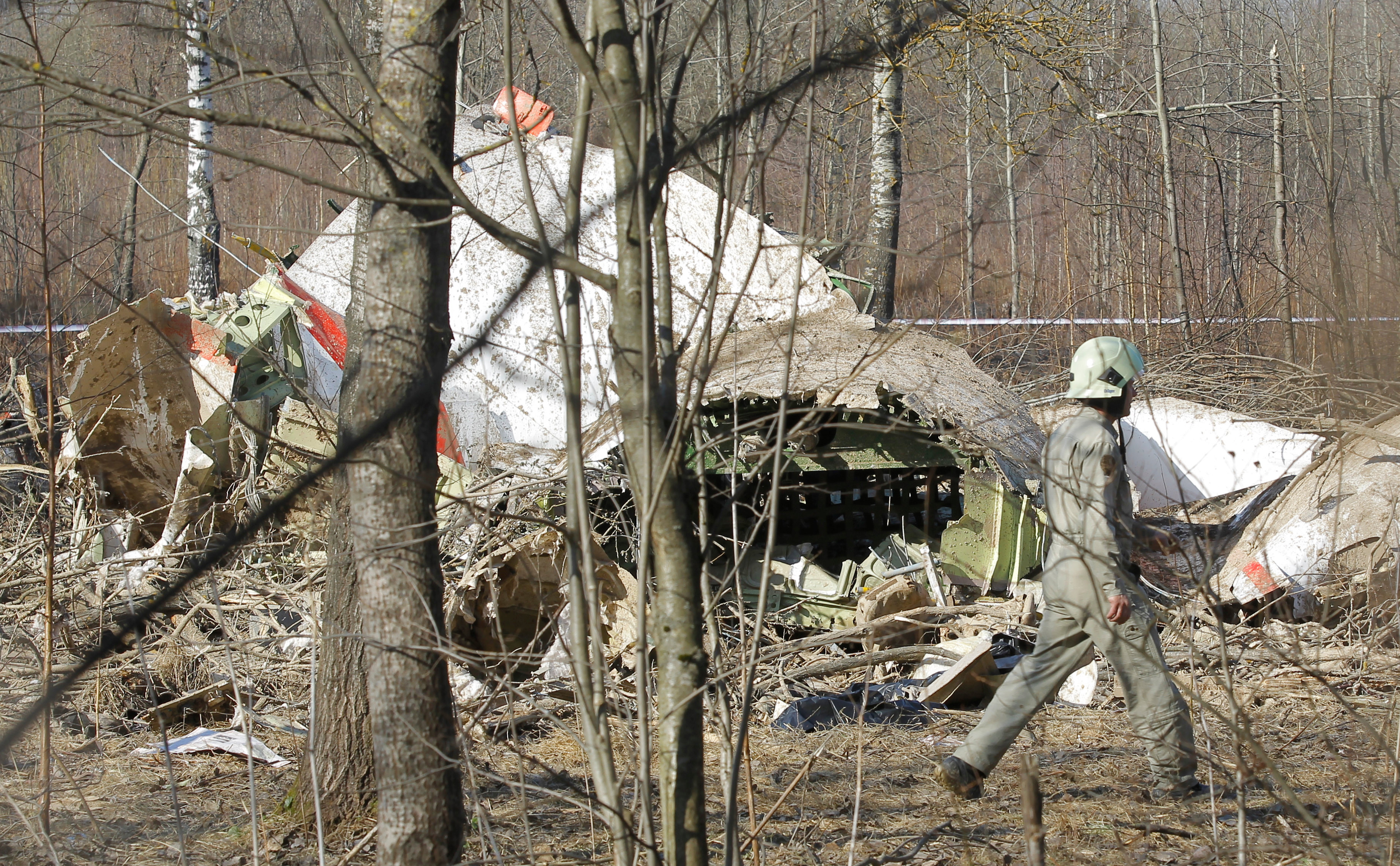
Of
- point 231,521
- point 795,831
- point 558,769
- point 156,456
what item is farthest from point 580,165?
point 156,456

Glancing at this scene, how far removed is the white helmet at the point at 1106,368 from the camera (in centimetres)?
414

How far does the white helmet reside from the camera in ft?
13.6

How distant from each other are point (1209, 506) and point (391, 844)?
20.5 ft

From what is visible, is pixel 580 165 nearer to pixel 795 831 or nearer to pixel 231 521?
pixel 795 831

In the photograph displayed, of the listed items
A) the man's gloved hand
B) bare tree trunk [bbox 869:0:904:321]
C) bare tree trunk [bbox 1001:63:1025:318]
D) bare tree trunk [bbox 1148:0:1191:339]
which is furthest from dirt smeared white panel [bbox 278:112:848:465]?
bare tree trunk [bbox 1001:63:1025:318]

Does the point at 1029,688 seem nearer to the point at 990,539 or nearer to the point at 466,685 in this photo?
the point at 990,539

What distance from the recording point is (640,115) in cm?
203

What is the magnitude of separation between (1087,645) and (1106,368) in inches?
43.1

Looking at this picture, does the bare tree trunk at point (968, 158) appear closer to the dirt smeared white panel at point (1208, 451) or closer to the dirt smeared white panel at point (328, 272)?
the dirt smeared white panel at point (1208, 451)

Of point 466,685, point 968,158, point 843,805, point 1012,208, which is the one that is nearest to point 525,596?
point 466,685

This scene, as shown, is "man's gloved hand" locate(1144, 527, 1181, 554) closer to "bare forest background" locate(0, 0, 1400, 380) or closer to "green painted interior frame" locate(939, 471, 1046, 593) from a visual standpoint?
"bare forest background" locate(0, 0, 1400, 380)

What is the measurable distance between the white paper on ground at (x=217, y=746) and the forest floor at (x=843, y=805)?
4 cm

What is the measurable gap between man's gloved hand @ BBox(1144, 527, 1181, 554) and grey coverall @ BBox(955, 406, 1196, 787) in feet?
1.03

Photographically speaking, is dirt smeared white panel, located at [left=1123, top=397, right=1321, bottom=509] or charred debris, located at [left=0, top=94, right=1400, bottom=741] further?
dirt smeared white panel, located at [left=1123, top=397, right=1321, bottom=509]
